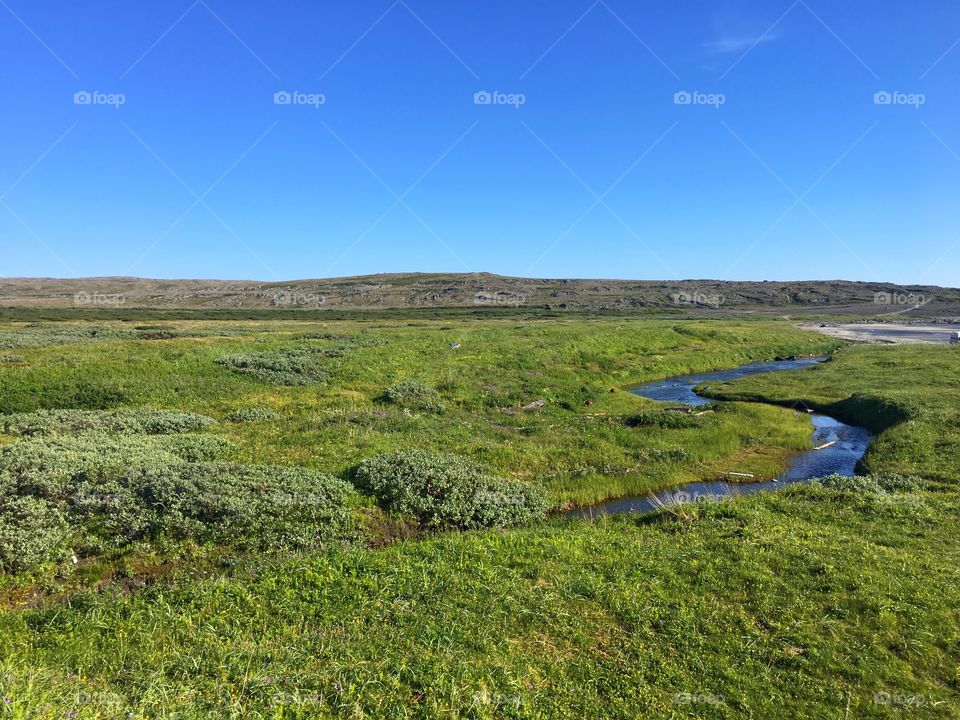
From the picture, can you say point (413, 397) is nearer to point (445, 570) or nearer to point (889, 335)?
point (445, 570)

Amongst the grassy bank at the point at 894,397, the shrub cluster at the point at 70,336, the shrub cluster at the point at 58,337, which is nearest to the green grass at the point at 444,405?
the grassy bank at the point at 894,397

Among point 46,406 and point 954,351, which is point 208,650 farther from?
point 954,351

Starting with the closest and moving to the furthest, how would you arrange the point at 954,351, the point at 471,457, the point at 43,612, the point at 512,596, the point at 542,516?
the point at 43,612, the point at 512,596, the point at 542,516, the point at 471,457, the point at 954,351

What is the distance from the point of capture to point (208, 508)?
1409 cm

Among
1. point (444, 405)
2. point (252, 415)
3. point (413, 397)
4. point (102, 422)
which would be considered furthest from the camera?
point (413, 397)

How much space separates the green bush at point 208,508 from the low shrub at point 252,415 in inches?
389

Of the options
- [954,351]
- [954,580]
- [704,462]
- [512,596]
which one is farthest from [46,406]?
[954,351]

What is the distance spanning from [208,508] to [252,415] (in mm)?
13071

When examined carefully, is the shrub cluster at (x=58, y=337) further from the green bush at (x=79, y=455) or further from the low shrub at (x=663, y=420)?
the low shrub at (x=663, y=420)

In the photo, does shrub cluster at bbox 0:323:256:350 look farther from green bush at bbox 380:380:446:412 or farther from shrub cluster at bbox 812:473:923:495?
shrub cluster at bbox 812:473:923:495

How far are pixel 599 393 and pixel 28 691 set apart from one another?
1368 inches

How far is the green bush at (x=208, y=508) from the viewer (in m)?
13.5

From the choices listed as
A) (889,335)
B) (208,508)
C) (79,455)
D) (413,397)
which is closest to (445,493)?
(208,508)

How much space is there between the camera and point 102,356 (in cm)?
3416
